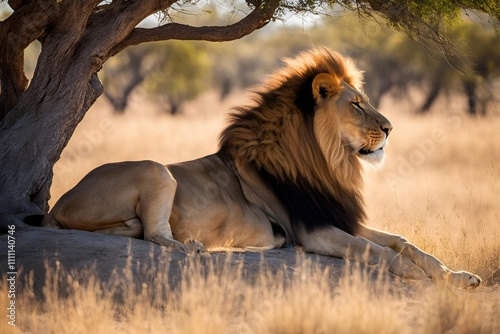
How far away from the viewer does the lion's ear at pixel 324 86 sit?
6422mm

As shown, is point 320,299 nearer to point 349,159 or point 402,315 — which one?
point 402,315

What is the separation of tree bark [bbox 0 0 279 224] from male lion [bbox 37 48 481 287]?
2.34 feet

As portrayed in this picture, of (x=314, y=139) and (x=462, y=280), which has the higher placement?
(x=314, y=139)

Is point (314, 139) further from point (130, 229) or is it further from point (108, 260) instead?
point (108, 260)

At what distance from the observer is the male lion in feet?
19.7

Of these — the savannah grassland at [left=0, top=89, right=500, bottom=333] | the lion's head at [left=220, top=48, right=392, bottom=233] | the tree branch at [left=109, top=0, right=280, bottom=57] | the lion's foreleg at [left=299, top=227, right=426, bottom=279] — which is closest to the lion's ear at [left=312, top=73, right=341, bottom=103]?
the lion's head at [left=220, top=48, right=392, bottom=233]

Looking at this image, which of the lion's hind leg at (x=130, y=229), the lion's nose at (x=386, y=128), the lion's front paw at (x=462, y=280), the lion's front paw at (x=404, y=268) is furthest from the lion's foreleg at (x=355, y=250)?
the lion's hind leg at (x=130, y=229)

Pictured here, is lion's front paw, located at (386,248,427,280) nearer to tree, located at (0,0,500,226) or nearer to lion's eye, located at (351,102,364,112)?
lion's eye, located at (351,102,364,112)

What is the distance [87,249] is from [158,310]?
3.37 feet

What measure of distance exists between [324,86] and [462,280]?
1.88m

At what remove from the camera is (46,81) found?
688 cm

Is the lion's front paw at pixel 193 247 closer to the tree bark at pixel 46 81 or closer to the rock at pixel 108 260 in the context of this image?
the rock at pixel 108 260

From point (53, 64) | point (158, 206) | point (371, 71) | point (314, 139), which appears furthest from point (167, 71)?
point (158, 206)

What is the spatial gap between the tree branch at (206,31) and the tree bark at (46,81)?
0.33 metres
